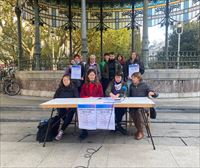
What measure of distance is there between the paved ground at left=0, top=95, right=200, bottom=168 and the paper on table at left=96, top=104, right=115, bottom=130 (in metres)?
0.46

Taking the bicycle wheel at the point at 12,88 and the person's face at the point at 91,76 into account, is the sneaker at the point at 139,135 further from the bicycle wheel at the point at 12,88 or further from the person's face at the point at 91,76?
the bicycle wheel at the point at 12,88

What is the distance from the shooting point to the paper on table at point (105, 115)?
16.6 feet

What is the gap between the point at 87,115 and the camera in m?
5.20

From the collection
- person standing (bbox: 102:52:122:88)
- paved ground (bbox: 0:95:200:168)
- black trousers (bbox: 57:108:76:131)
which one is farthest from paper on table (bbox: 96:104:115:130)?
person standing (bbox: 102:52:122:88)

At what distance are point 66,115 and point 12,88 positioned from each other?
24.2 ft

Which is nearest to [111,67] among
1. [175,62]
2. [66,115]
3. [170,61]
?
[66,115]

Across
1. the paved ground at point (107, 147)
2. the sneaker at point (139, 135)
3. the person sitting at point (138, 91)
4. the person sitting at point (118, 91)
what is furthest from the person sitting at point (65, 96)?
the sneaker at point (139, 135)

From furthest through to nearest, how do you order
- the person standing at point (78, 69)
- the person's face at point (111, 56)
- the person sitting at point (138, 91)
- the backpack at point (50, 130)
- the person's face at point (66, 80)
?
the person's face at point (111, 56) → the person standing at point (78, 69) → the person's face at point (66, 80) → the person sitting at point (138, 91) → the backpack at point (50, 130)

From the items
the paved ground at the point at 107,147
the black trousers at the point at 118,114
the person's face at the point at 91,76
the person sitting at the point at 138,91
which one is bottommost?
the paved ground at the point at 107,147

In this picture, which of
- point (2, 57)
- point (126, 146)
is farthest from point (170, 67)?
point (2, 57)

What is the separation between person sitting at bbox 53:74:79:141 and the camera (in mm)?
5883

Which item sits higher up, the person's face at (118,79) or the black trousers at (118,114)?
the person's face at (118,79)

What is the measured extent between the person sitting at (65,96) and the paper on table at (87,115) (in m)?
0.65

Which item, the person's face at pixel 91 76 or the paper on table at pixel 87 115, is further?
the person's face at pixel 91 76
